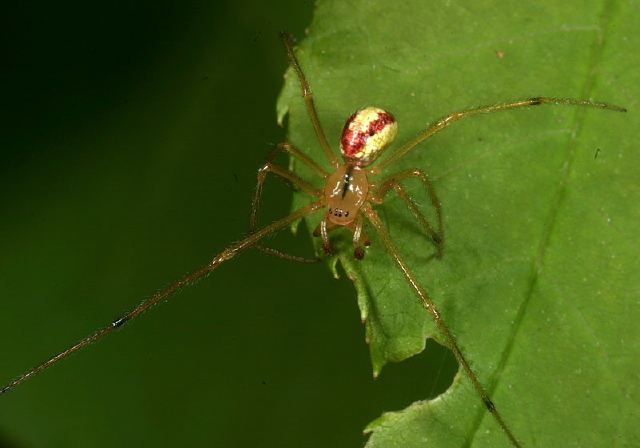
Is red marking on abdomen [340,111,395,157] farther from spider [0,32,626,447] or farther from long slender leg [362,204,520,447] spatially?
long slender leg [362,204,520,447]

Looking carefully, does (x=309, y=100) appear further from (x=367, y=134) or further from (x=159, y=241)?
(x=159, y=241)

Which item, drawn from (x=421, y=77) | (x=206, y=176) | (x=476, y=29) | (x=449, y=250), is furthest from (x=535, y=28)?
(x=206, y=176)

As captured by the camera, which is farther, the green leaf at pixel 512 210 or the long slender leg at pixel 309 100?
the long slender leg at pixel 309 100

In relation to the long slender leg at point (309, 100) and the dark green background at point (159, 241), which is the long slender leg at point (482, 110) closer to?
the long slender leg at point (309, 100)

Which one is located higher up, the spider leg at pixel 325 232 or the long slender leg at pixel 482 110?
the long slender leg at pixel 482 110

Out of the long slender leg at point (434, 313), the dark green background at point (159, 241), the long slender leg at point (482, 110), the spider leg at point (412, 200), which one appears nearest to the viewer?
the long slender leg at point (434, 313)

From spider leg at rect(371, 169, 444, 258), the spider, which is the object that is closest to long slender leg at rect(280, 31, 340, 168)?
the spider

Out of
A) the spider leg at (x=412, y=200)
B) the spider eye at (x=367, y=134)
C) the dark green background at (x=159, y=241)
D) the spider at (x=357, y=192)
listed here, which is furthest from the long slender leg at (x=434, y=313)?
the dark green background at (x=159, y=241)
